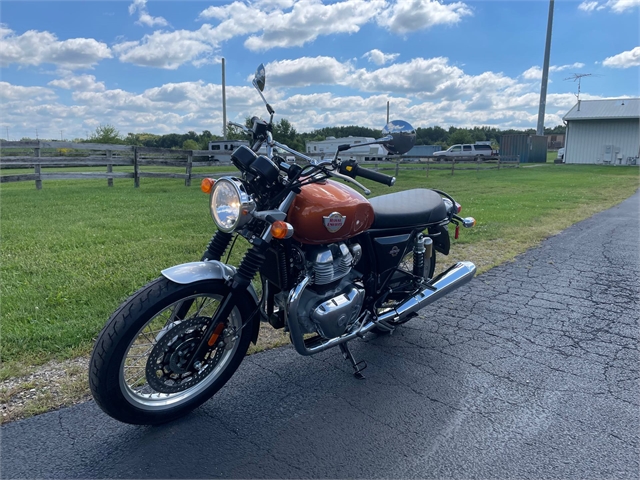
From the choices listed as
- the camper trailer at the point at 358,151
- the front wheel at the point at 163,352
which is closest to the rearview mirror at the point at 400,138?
the camper trailer at the point at 358,151

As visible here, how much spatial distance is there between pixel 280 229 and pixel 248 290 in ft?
1.64

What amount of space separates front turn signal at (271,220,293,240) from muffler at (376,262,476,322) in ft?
3.66

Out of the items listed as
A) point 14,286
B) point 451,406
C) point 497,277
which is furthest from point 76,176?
point 451,406

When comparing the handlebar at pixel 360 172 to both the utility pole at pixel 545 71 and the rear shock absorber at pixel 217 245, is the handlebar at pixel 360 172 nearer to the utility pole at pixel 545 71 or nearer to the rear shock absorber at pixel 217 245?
the rear shock absorber at pixel 217 245

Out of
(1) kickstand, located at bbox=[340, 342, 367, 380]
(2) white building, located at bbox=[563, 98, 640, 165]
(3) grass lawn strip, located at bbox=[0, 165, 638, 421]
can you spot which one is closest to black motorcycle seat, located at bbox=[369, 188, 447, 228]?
(1) kickstand, located at bbox=[340, 342, 367, 380]

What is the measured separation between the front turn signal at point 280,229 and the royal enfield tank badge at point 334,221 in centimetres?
27

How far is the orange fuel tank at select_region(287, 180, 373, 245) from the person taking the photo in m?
2.55

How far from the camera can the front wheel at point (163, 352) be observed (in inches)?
→ 89.0

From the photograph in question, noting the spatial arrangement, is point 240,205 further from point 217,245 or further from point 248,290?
point 248,290

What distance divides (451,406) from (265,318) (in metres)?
1.23

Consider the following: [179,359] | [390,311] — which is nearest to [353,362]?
[390,311]

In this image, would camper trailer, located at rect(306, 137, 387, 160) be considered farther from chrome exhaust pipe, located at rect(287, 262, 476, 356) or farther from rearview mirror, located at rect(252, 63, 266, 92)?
chrome exhaust pipe, located at rect(287, 262, 476, 356)

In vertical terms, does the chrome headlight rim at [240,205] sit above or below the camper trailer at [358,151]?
below

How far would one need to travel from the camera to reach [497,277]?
5.23 meters
